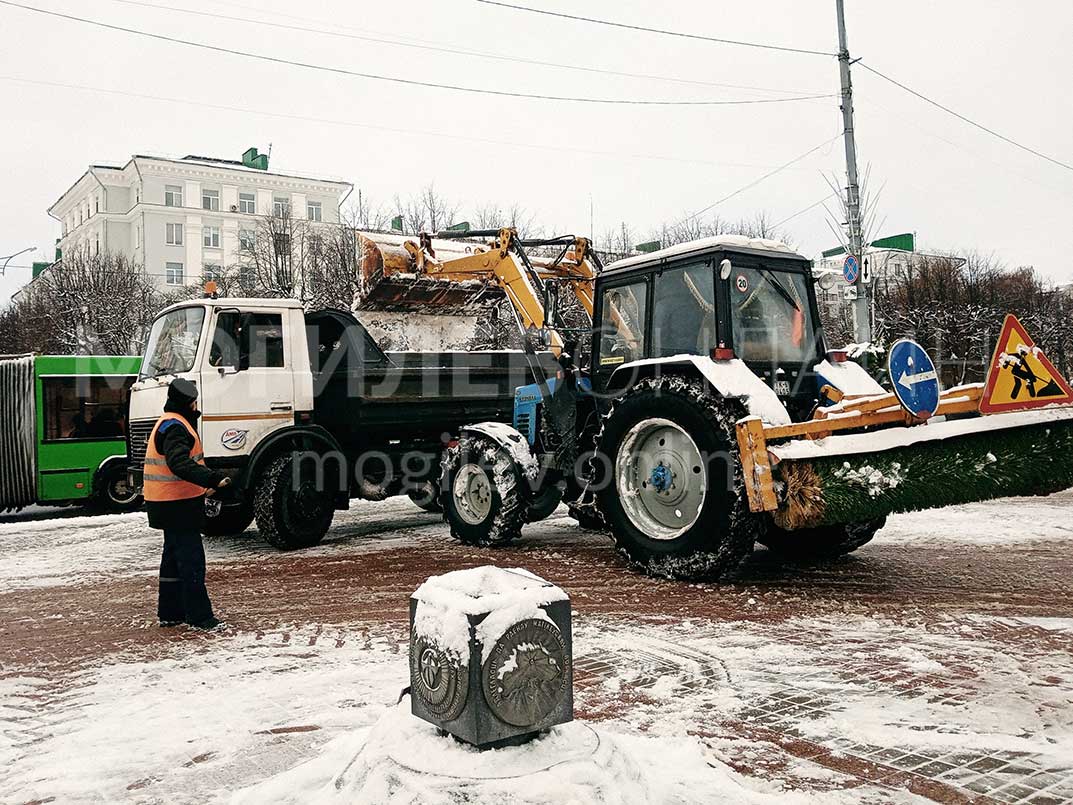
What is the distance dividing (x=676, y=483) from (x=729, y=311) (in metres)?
1.51

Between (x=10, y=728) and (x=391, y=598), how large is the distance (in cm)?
316

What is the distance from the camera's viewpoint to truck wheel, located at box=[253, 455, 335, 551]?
9547 mm

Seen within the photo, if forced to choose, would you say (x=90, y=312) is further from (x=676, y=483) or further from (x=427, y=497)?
(x=676, y=483)

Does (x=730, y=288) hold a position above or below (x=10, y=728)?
above

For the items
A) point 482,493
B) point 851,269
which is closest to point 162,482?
point 482,493

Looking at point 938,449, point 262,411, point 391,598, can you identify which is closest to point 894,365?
point 938,449

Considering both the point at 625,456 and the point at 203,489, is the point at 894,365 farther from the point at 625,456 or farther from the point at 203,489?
the point at 203,489

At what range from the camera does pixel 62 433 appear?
1541 cm

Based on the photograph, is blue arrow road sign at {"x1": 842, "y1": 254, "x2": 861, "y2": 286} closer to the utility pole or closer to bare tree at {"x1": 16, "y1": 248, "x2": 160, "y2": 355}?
the utility pole

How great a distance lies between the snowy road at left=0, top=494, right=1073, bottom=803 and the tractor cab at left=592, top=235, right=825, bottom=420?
181 centimetres

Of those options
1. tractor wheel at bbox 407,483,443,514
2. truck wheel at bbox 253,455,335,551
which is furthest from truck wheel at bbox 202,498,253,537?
tractor wheel at bbox 407,483,443,514

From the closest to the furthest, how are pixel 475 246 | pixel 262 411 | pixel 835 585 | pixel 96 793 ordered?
pixel 96 793 → pixel 835 585 → pixel 262 411 → pixel 475 246

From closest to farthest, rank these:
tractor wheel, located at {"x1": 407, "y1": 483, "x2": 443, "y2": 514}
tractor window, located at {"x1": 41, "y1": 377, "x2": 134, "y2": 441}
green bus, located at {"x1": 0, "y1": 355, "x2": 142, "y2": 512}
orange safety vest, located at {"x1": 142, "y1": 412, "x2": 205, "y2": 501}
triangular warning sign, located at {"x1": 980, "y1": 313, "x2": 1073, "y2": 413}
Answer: triangular warning sign, located at {"x1": 980, "y1": 313, "x2": 1073, "y2": 413}
orange safety vest, located at {"x1": 142, "y1": 412, "x2": 205, "y2": 501}
tractor wheel, located at {"x1": 407, "y1": 483, "x2": 443, "y2": 514}
green bus, located at {"x1": 0, "y1": 355, "x2": 142, "y2": 512}
tractor window, located at {"x1": 41, "y1": 377, "x2": 134, "y2": 441}

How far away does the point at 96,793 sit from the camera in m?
3.65
